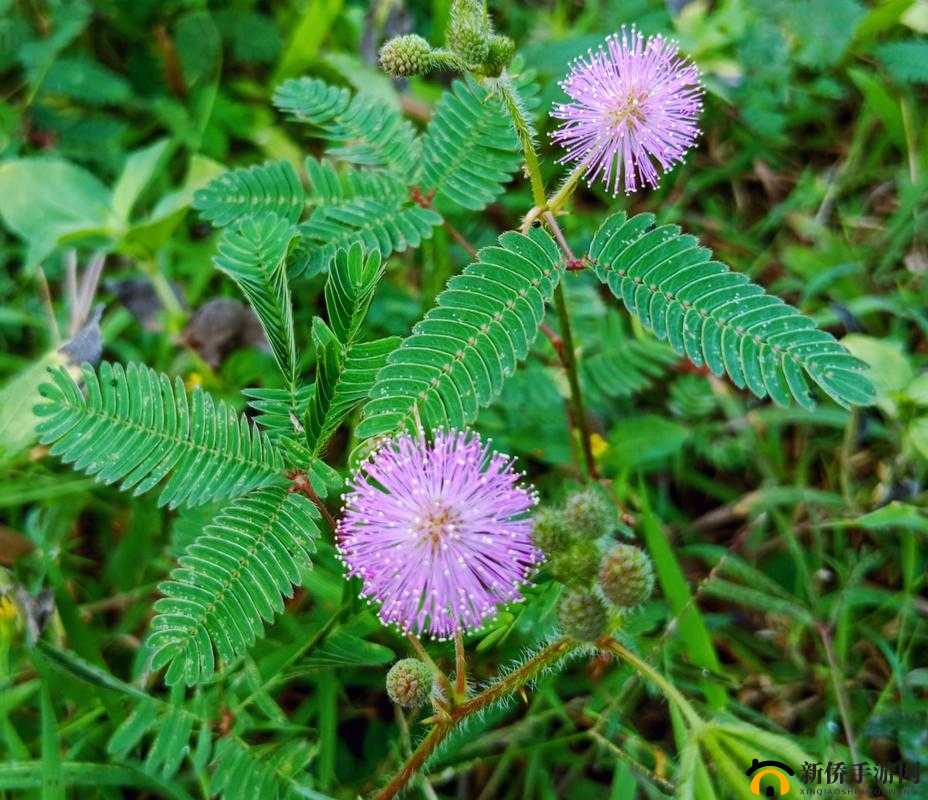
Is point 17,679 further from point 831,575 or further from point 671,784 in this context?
point 831,575

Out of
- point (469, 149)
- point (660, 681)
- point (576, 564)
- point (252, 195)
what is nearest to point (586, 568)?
point (576, 564)

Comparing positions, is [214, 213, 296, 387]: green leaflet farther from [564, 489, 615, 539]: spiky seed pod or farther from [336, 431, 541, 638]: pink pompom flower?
[564, 489, 615, 539]: spiky seed pod

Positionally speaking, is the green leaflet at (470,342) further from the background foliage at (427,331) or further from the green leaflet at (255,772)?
the green leaflet at (255,772)

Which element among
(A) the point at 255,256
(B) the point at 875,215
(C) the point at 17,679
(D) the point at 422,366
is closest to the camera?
(D) the point at 422,366

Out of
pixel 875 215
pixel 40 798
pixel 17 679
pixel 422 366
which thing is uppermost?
pixel 875 215

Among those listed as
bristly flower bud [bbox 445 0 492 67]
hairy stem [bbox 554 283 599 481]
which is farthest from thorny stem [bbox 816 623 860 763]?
bristly flower bud [bbox 445 0 492 67]

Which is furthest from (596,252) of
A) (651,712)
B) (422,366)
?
(651,712)
